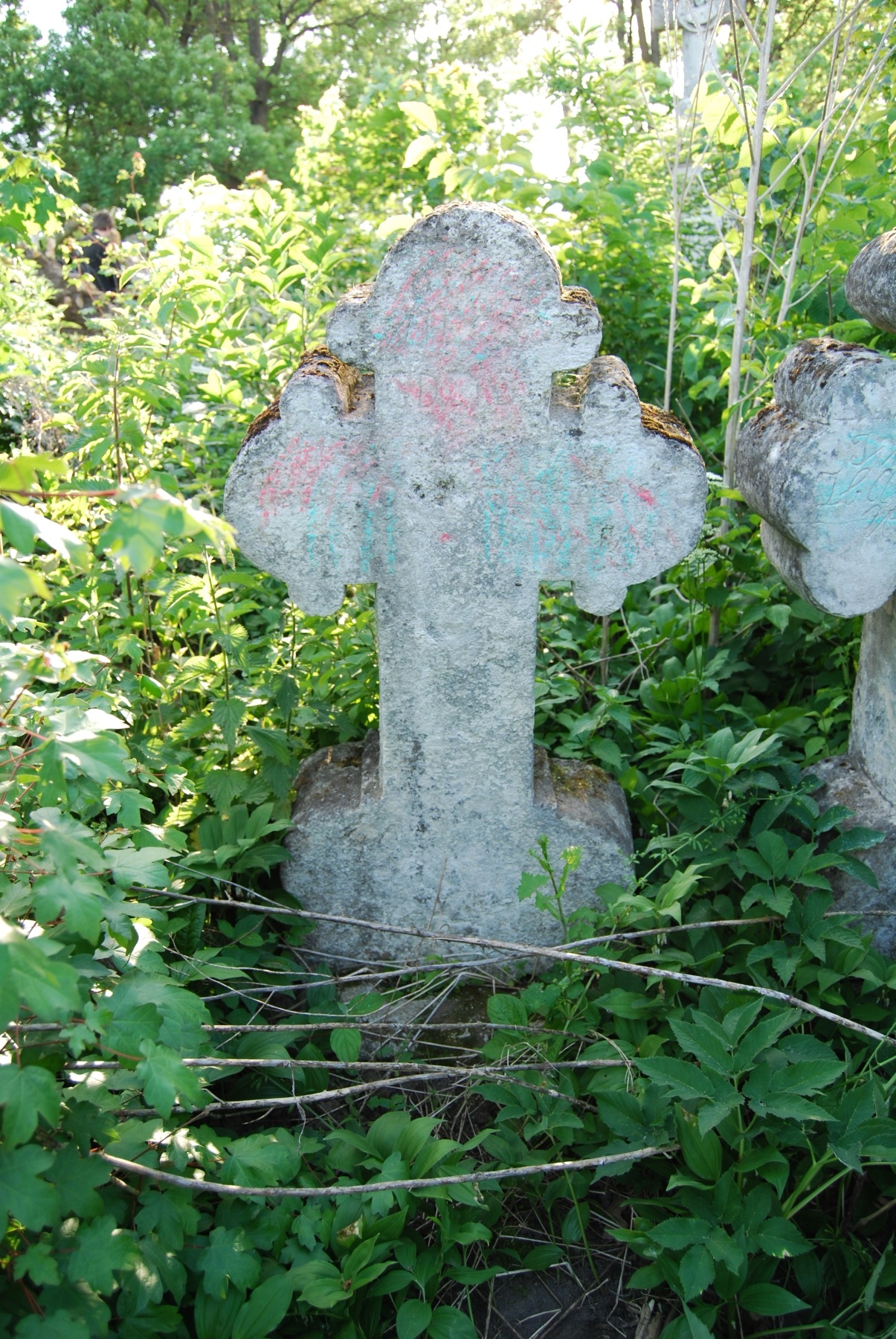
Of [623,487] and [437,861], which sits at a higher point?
[623,487]

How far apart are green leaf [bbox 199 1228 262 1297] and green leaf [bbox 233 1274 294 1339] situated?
27 mm

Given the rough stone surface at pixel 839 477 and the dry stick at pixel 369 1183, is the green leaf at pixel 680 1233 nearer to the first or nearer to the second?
the dry stick at pixel 369 1183

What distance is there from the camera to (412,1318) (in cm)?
153

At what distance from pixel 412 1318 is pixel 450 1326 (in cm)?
6

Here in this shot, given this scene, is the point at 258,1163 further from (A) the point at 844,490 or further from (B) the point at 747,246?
(B) the point at 747,246

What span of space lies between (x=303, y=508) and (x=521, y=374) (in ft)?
1.66

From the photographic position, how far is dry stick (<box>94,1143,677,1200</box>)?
1.51 metres

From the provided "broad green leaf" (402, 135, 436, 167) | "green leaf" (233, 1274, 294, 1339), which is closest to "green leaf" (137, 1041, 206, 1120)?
"green leaf" (233, 1274, 294, 1339)

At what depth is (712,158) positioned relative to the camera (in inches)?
169

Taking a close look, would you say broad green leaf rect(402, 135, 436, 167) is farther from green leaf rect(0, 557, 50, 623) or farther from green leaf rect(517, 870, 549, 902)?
green leaf rect(0, 557, 50, 623)

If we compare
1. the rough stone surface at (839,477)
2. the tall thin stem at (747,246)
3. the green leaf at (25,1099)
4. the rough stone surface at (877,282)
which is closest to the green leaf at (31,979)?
the green leaf at (25,1099)

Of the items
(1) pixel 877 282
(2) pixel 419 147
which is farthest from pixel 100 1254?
(2) pixel 419 147

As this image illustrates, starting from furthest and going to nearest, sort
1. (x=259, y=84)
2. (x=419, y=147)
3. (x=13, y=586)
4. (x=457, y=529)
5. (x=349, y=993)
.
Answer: (x=259, y=84) < (x=419, y=147) < (x=349, y=993) < (x=457, y=529) < (x=13, y=586)

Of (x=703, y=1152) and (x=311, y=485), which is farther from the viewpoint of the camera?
(x=311, y=485)
